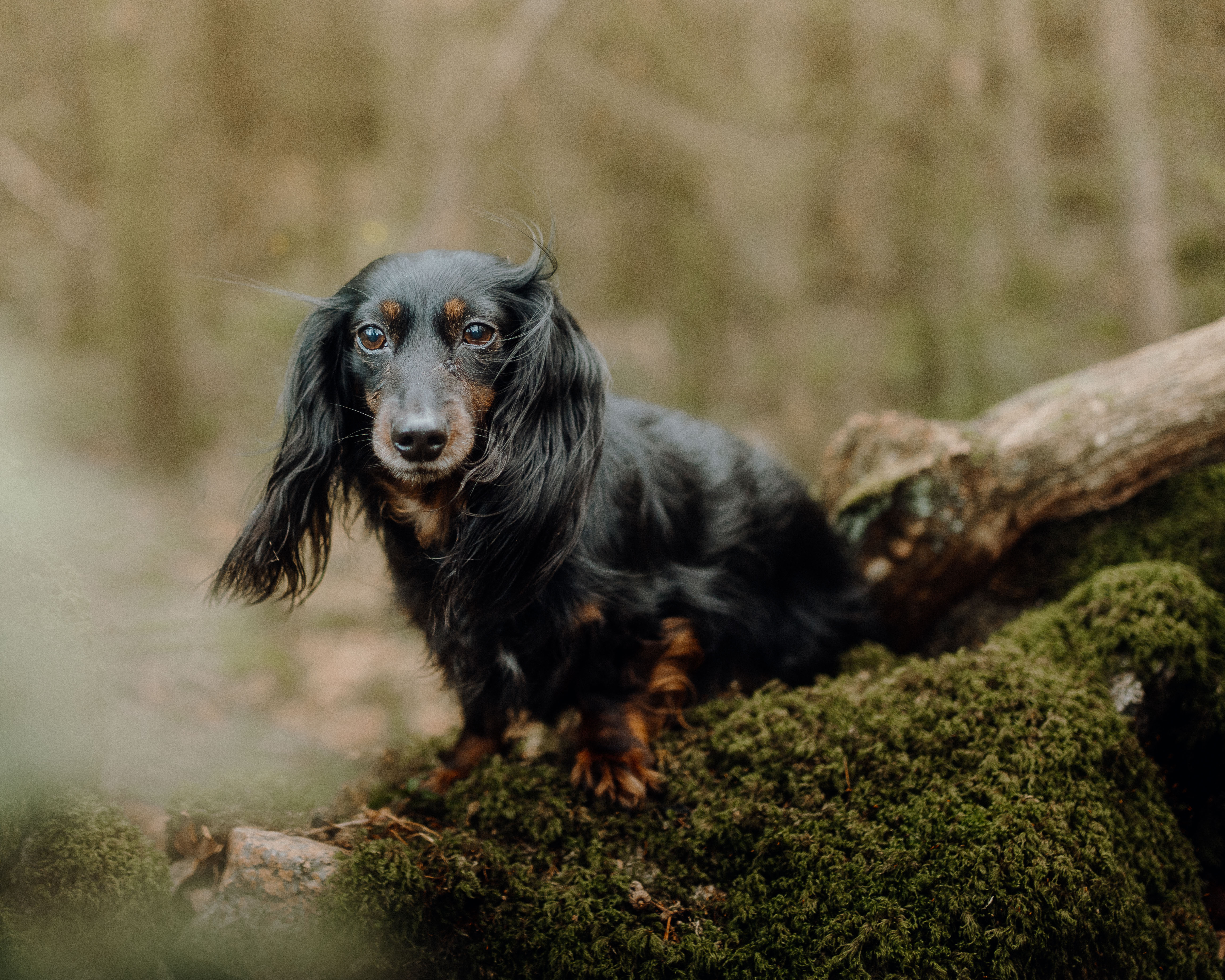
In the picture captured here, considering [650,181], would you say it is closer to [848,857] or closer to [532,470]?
[532,470]

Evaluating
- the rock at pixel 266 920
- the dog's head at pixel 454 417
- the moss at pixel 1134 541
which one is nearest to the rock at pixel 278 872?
the rock at pixel 266 920

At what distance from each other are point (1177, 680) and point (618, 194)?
642 cm

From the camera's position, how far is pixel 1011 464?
308 cm

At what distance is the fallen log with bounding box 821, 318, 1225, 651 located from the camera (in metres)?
2.90

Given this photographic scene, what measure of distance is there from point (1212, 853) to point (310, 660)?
15.7ft

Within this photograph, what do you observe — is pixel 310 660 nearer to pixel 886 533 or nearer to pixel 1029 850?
pixel 886 533

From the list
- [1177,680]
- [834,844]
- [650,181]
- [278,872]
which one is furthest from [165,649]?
[650,181]

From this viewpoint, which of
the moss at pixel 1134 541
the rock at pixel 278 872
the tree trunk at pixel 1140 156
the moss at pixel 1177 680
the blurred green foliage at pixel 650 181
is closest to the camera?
the rock at pixel 278 872

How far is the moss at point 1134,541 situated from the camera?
287 centimetres

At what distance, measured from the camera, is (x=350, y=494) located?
8.34ft

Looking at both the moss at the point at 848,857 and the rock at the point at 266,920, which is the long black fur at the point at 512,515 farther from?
the rock at the point at 266,920

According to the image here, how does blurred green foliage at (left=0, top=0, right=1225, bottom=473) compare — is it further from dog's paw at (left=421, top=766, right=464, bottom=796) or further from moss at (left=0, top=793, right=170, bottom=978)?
moss at (left=0, top=793, right=170, bottom=978)

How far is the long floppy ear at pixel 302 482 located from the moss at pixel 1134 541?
8.69 feet

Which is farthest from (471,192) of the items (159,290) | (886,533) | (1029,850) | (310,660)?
(1029,850)
